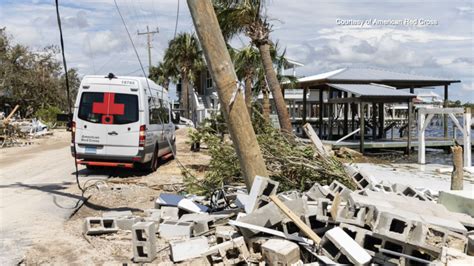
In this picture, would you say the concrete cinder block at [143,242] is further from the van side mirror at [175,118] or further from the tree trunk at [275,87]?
the van side mirror at [175,118]

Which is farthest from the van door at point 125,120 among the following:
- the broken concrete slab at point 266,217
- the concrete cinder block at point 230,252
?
the concrete cinder block at point 230,252

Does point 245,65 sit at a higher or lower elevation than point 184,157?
higher

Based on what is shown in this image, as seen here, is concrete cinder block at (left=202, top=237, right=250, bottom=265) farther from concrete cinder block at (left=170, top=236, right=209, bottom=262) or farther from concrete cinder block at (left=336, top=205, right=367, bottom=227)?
concrete cinder block at (left=336, top=205, right=367, bottom=227)

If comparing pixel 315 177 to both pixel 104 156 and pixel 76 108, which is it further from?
pixel 76 108

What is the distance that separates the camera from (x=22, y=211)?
8422 mm

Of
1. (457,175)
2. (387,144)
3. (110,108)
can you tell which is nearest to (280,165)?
(457,175)

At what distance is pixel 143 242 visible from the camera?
573 centimetres

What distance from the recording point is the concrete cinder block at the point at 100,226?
22.2 feet

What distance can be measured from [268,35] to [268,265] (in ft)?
41.6

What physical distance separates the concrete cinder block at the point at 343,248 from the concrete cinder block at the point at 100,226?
3.16 meters

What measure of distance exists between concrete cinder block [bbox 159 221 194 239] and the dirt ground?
213 mm

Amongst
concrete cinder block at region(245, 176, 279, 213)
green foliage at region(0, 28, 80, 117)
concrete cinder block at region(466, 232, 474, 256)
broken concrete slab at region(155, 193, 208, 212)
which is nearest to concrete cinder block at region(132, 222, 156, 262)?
concrete cinder block at region(245, 176, 279, 213)

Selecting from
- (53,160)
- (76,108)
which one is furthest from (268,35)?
(53,160)

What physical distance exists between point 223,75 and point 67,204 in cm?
442
